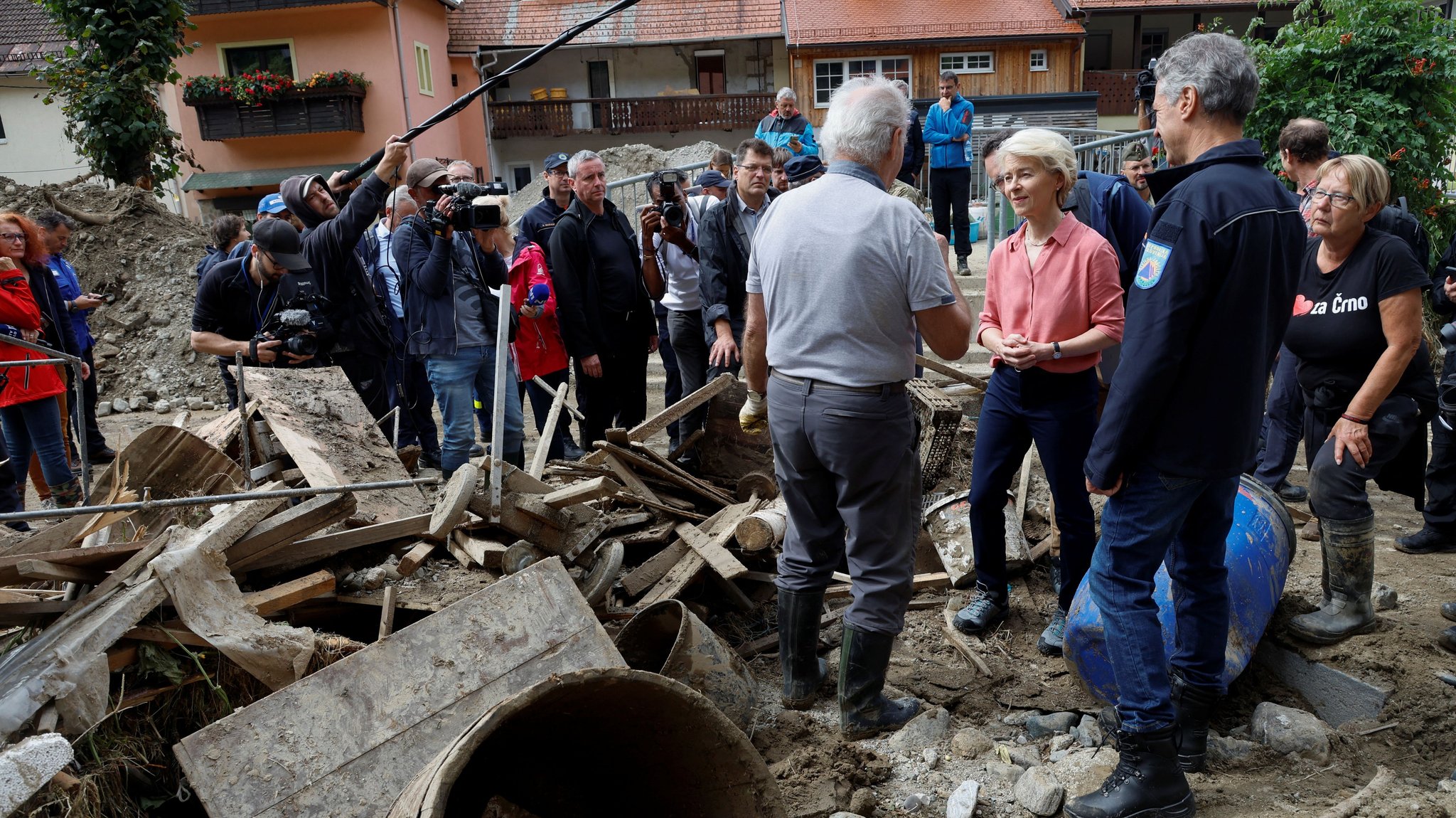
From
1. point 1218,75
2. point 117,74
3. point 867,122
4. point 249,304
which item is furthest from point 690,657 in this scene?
point 117,74

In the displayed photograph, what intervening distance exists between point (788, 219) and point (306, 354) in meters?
3.05

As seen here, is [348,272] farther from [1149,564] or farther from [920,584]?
[1149,564]

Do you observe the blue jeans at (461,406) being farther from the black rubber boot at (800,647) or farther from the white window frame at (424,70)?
the white window frame at (424,70)

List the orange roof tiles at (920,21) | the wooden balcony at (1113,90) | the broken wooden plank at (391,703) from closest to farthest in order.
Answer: the broken wooden plank at (391,703)
the orange roof tiles at (920,21)
the wooden balcony at (1113,90)

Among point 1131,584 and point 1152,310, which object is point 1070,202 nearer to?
point 1152,310

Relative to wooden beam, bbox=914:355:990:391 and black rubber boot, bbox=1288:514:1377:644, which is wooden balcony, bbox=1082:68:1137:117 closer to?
wooden beam, bbox=914:355:990:391

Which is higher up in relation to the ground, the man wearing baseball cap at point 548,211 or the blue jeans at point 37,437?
the man wearing baseball cap at point 548,211

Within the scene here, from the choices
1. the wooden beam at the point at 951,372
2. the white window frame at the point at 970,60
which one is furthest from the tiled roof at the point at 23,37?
the wooden beam at the point at 951,372

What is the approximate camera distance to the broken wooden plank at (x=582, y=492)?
13.1ft

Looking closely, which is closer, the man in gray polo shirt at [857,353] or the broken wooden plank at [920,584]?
the man in gray polo shirt at [857,353]

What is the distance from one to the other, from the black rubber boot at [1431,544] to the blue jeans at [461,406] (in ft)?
15.6

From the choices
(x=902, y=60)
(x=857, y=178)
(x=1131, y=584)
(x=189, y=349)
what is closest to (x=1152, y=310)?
(x=1131, y=584)

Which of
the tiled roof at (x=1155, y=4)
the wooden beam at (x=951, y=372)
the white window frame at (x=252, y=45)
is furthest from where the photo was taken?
the tiled roof at (x=1155, y=4)

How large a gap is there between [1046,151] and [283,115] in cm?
2517
